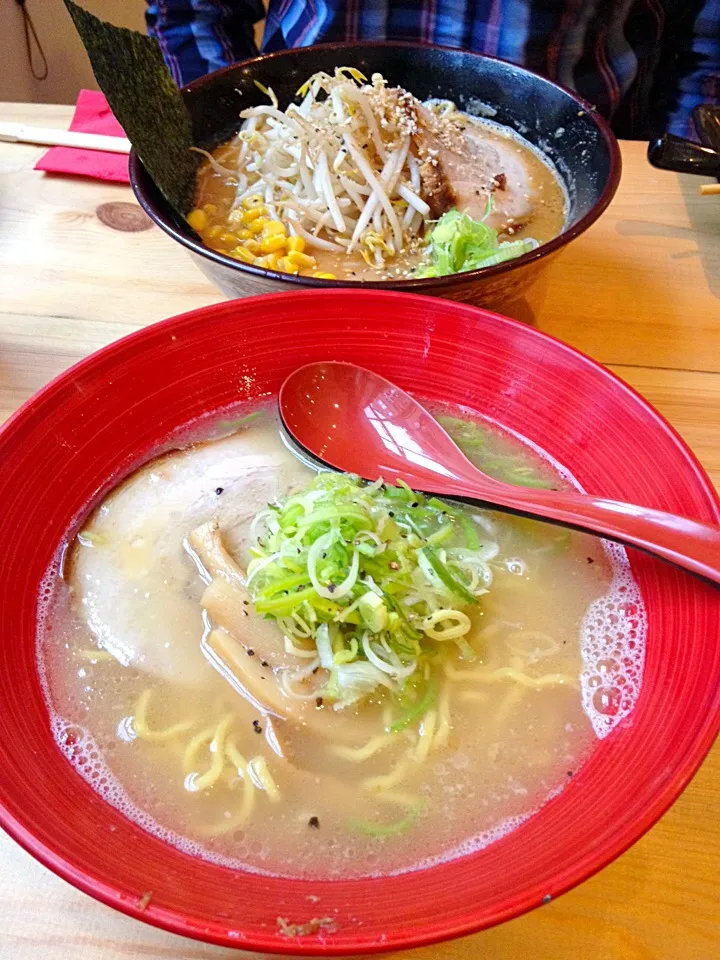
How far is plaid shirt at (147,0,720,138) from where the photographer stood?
1863 mm

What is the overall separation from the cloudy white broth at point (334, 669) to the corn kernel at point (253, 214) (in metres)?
0.69

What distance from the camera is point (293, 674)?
86cm

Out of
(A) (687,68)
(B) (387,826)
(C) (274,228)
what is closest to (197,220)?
(C) (274,228)

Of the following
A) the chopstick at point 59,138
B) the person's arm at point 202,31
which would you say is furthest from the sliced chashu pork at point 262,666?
the person's arm at point 202,31

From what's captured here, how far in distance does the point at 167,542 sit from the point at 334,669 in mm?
309

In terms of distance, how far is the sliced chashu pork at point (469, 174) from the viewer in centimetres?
141

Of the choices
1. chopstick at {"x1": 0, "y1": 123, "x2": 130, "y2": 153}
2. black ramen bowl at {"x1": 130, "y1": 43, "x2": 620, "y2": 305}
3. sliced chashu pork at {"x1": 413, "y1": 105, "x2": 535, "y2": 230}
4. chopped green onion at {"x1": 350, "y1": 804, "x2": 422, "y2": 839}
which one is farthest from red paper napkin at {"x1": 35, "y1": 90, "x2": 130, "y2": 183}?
chopped green onion at {"x1": 350, "y1": 804, "x2": 422, "y2": 839}

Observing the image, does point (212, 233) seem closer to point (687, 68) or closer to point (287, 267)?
point (287, 267)

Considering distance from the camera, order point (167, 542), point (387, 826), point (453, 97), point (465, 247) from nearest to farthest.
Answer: point (387, 826) < point (167, 542) < point (465, 247) < point (453, 97)

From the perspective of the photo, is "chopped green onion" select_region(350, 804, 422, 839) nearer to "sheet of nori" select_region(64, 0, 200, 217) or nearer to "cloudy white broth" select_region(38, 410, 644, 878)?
"cloudy white broth" select_region(38, 410, 644, 878)

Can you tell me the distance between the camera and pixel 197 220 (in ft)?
4.62

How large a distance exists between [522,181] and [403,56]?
0.40m

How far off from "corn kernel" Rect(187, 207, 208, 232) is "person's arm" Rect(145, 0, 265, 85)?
1.02 metres

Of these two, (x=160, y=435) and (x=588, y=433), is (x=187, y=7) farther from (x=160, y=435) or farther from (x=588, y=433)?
(x=588, y=433)
